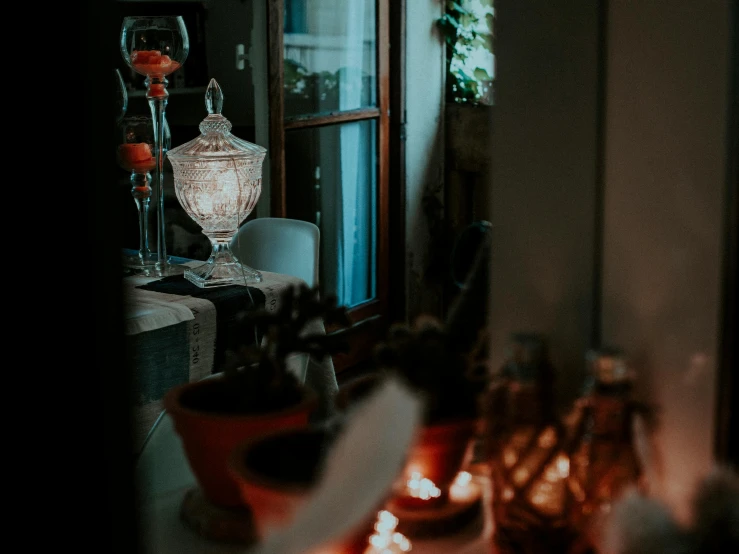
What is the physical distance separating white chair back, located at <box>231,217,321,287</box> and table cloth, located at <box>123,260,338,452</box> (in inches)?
17.4

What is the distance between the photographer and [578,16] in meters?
0.75

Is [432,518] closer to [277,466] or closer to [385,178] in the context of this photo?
[277,466]

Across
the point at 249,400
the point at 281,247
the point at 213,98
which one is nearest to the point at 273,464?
the point at 249,400

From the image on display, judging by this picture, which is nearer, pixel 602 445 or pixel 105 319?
pixel 105 319

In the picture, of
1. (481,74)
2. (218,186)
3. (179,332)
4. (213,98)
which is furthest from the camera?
(481,74)

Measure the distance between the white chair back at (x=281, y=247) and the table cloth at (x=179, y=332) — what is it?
1.45ft

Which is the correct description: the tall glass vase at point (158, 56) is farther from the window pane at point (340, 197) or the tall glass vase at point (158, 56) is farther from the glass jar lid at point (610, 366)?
the glass jar lid at point (610, 366)

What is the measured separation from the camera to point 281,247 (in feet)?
8.66

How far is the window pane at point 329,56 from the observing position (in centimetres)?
348

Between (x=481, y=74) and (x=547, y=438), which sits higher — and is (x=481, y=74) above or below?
above

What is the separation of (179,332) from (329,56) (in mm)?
2025

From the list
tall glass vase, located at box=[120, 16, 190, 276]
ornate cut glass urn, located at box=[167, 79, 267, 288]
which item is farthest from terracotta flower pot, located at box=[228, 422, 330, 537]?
tall glass vase, located at box=[120, 16, 190, 276]

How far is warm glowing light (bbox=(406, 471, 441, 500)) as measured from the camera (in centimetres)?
75

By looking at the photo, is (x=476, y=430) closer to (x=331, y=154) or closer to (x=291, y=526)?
(x=291, y=526)
